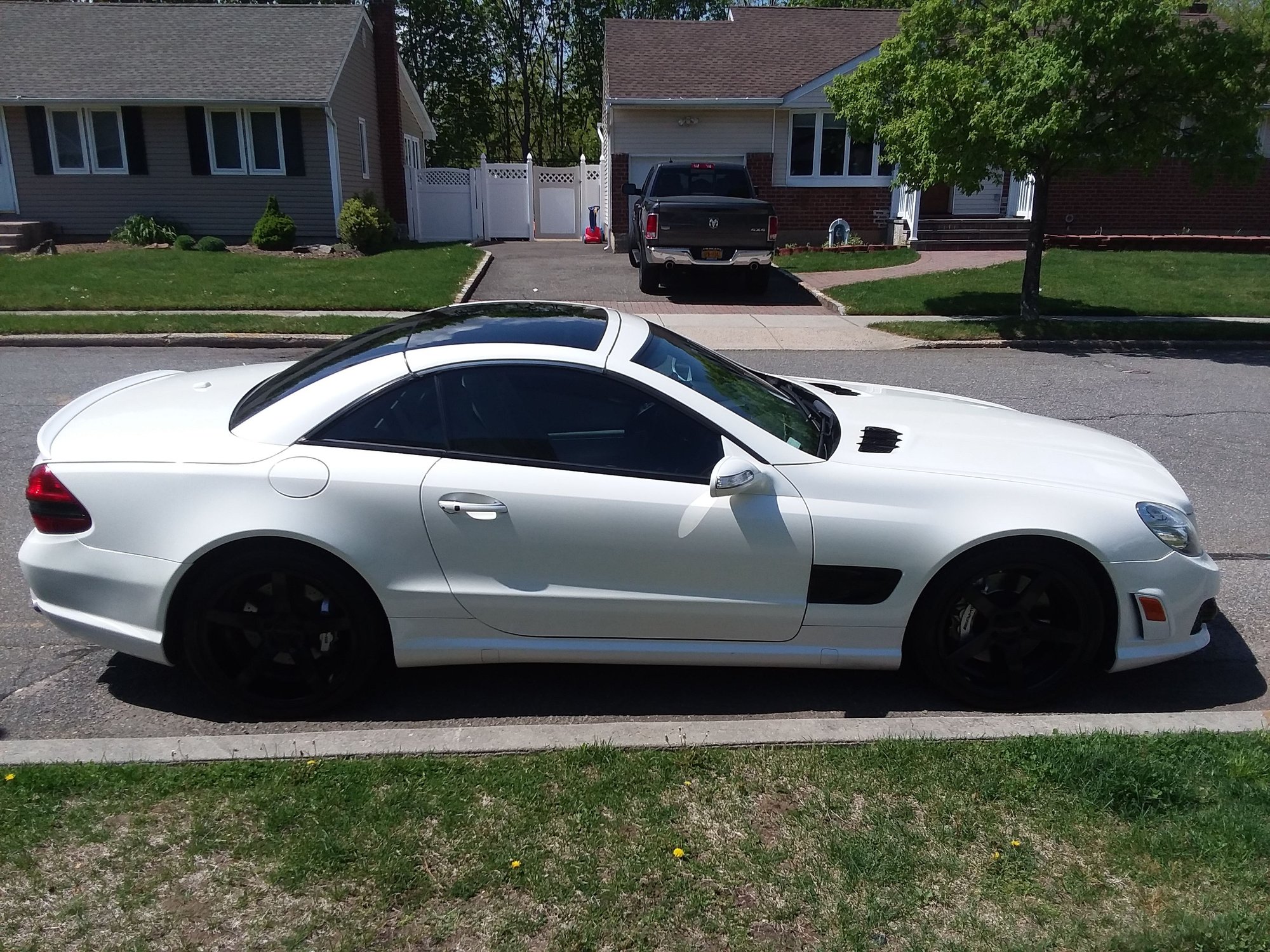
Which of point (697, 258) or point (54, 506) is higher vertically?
point (697, 258)

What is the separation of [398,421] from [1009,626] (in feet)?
8.12

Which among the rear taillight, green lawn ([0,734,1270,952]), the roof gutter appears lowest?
green lawn ([0,734,1270,952])

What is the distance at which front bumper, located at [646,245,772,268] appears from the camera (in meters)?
15.9

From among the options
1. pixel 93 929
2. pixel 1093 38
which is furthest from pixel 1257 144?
pixel 93 929

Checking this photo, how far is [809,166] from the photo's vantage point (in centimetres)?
2403

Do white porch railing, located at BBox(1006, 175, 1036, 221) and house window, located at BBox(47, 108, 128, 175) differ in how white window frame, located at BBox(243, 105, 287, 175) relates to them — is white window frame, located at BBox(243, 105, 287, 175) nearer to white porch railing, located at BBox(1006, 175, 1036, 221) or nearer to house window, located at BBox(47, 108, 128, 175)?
house window, located at BBox(47, 108, 128, 175)

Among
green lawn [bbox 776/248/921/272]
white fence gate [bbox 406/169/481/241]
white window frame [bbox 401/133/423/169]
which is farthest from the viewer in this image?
white window frame [bbox 401/133/423/169]

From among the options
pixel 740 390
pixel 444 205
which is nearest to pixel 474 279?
pixel 444 205

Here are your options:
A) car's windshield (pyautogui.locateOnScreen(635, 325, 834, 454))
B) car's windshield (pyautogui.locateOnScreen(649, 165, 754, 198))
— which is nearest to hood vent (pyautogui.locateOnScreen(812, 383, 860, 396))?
car's windshield (pyautogui.locateOnScreen(635, 325, 834, 454))

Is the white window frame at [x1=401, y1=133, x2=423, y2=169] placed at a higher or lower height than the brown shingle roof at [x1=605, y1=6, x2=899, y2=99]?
lower

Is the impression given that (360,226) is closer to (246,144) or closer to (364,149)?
(246,144)

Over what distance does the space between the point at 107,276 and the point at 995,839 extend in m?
17.6

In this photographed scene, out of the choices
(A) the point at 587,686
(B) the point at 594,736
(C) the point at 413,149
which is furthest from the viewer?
(C) the point at 413,149

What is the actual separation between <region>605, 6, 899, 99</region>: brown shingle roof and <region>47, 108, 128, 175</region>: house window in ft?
36.5
